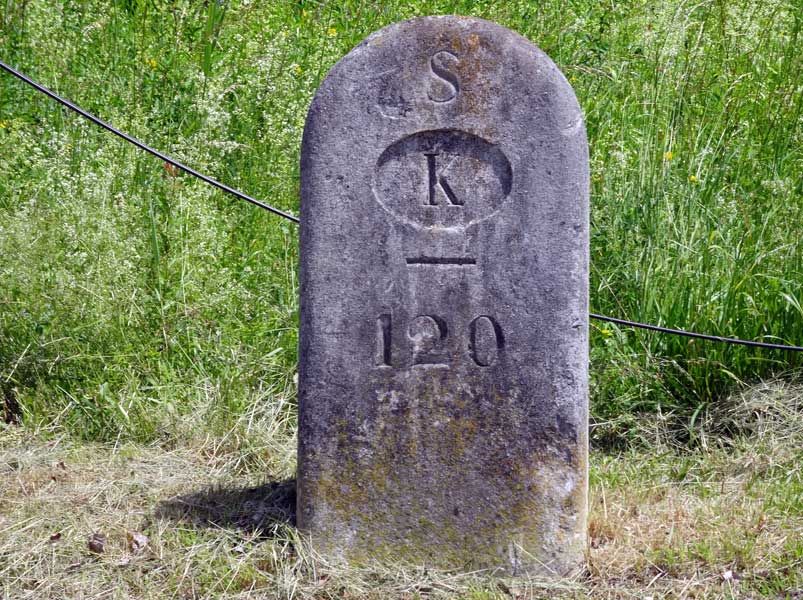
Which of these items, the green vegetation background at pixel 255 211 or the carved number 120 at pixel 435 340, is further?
the green vegetation background at pixel 255 211

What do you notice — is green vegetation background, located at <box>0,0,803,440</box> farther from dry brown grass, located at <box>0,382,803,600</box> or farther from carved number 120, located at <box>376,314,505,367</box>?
carved number 120, located at <box>376,314,505,367</box>

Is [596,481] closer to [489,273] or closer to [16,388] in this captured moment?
[489,273]

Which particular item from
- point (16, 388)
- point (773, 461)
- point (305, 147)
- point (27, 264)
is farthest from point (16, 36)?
point (773, 461)

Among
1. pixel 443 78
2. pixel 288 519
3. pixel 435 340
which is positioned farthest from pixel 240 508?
pixel 443 78

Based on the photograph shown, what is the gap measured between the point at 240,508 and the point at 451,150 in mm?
1384

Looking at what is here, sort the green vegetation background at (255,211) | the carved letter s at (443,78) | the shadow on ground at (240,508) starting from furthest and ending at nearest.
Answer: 1. the green vegetation background at (255,211)
2. the shadow on ground at (240,508)
3. the carved letter s at (443,78)

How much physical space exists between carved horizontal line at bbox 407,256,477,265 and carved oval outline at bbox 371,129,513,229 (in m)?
0.09

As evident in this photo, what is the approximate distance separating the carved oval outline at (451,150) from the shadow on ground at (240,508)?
1053 millimetres

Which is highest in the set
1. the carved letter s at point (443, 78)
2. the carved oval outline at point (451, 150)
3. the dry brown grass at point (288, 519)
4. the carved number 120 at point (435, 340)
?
the carved letter s at point (443, 78)

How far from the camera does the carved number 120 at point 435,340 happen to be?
10.0 feet

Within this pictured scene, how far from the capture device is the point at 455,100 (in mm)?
3014

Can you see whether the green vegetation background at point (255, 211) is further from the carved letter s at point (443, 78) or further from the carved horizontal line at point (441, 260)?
the carved letter s at point (443, 78)

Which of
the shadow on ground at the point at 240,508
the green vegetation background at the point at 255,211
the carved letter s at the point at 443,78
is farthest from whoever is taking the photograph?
the green vegetation background at the point at 255,211

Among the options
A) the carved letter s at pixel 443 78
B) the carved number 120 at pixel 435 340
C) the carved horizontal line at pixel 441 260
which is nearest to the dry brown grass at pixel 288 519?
the carved number 120 at pixel 435 340
